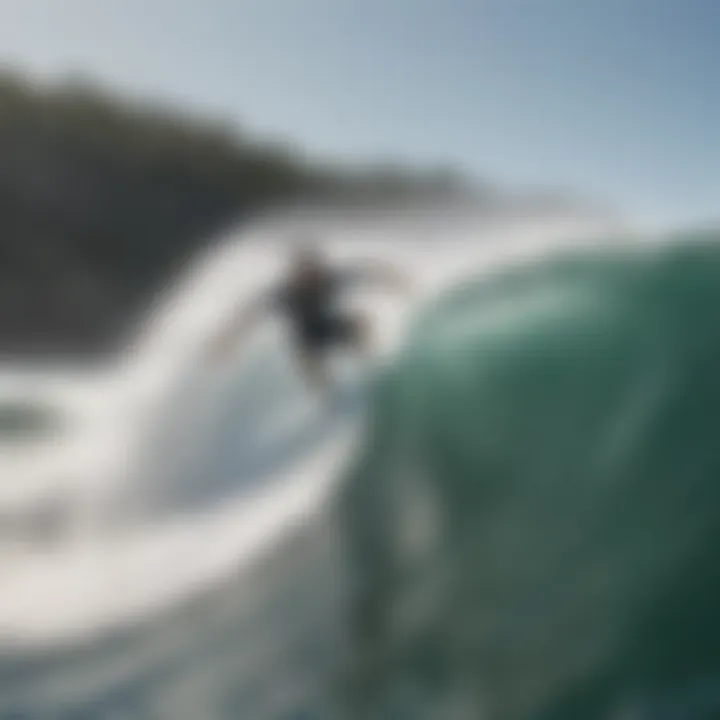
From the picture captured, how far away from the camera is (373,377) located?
5016mm

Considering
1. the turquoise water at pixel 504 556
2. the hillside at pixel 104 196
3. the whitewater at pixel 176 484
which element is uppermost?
the hillside at pixel 104 196

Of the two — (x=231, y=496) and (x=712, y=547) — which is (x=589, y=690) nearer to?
(x=712, y=547)

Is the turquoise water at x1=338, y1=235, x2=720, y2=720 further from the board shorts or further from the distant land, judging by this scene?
the distant land

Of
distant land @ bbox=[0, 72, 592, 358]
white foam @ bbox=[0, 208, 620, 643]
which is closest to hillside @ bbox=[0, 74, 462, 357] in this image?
distant land @ bbox=[0, 72, 592, 358]

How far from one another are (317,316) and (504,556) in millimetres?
1823

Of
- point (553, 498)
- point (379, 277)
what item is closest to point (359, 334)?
point (379, 277)

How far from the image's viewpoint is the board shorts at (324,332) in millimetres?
5297

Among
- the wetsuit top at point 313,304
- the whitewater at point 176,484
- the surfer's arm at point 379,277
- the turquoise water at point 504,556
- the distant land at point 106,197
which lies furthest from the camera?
the distant land at point 106,197

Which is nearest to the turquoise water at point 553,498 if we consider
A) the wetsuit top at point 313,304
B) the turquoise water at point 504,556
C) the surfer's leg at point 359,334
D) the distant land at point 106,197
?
the turquoise water at point 504,556

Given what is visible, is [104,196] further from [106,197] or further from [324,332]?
[324,332]

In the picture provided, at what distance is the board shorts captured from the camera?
5.30m

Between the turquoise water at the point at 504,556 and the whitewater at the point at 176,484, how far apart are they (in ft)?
0.14

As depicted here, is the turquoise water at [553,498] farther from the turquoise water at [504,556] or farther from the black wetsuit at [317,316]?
the black wetsuit at [317,316]

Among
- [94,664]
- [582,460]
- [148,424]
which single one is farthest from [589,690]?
[148,424]
